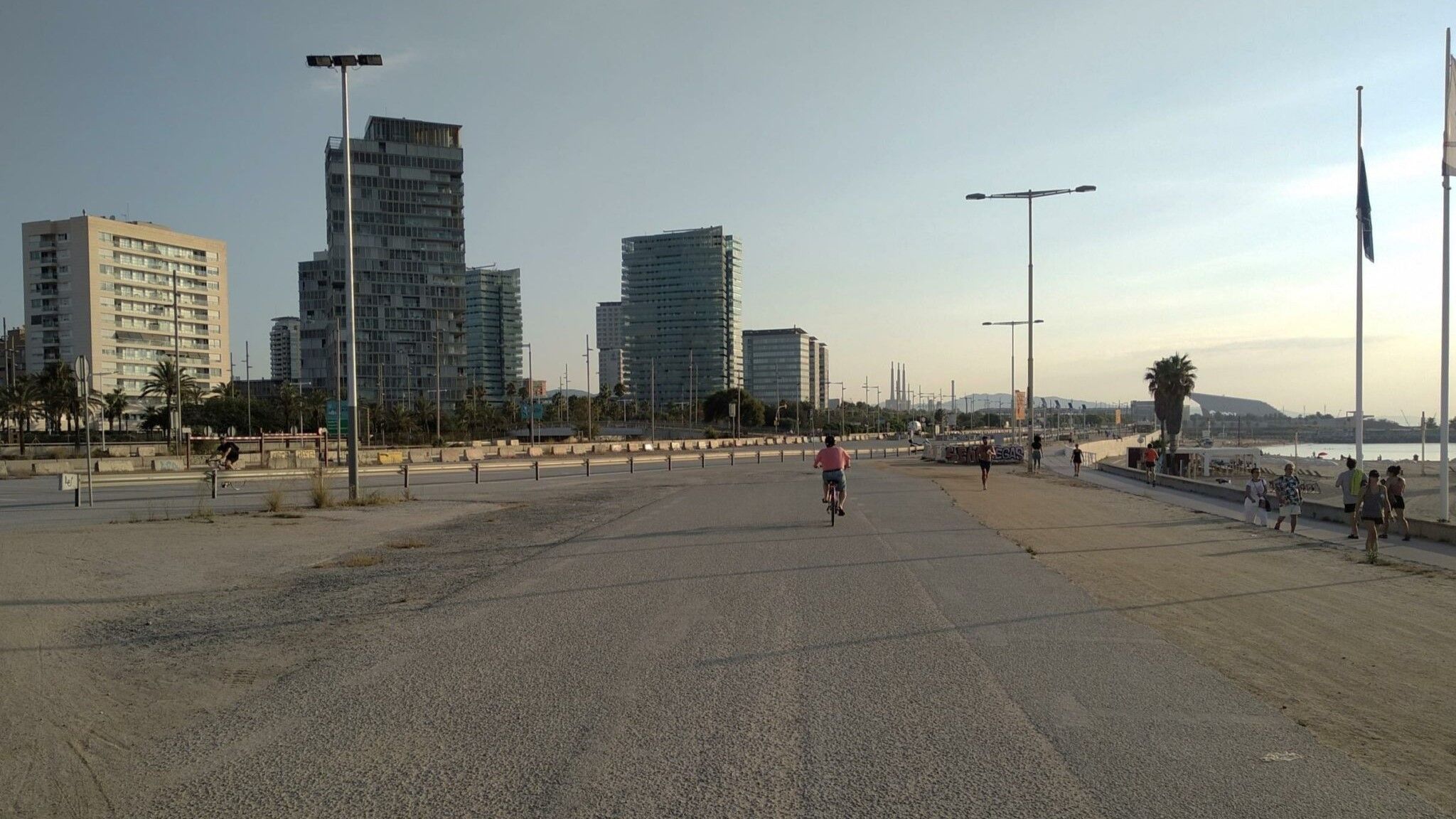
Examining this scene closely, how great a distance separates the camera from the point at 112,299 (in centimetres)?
10744

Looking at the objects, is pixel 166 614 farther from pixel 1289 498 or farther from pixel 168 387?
pixel 168 387

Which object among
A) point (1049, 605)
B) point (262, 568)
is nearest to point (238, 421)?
point (262, 568)

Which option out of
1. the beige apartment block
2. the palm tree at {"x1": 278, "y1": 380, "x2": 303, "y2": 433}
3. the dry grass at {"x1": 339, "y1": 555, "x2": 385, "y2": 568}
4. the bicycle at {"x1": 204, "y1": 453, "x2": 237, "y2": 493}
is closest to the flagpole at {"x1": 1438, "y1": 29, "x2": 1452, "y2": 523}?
the dry grass at {"x1": 339, "y1": 555, "x2": 385, "y2": 568}

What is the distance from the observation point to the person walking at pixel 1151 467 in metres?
42.8

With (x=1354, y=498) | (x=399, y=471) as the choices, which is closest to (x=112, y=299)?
(x=399, y=471)

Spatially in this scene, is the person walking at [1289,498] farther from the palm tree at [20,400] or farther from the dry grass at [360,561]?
the palm tree at [20,400]

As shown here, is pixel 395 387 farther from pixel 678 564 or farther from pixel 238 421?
pixel 678 564

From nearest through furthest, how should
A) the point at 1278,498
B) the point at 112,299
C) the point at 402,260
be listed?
the point at 1278,498
the point at 112,299
the point at 402,260

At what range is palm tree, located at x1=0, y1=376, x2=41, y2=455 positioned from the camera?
69.1 m

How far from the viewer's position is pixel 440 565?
42.9 feet

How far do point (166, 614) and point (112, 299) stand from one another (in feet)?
386

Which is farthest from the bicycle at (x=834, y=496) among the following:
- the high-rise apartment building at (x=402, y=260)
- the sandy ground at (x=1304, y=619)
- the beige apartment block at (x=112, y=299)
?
the high-rise apartment building at (x=402, y=260)

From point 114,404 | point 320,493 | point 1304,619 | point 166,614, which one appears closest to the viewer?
point 166,614

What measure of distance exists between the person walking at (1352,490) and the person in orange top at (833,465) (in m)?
9.83
